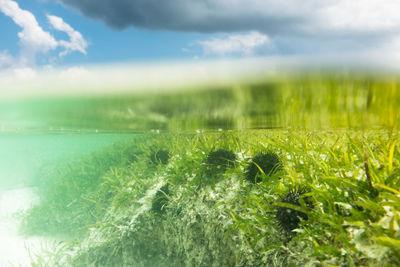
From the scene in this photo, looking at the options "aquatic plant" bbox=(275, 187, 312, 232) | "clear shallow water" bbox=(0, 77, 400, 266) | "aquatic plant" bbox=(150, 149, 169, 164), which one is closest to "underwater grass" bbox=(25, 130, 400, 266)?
"aquatic plant" bbox=(275, 187, 312, 232)

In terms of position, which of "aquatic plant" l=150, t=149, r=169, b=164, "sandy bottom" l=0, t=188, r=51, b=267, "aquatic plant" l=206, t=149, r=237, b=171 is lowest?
"sandy bottom" l=0, t=188, r=51, b=267

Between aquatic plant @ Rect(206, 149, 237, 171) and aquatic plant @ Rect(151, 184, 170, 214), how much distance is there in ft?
3.77

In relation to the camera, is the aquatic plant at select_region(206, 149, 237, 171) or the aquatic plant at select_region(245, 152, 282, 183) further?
the aquatic plant at select_region(206, 149, 237, 171)

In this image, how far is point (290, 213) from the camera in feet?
10.3

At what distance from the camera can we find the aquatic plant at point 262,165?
14.4ft

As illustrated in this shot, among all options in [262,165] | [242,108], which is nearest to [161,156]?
[242,108]

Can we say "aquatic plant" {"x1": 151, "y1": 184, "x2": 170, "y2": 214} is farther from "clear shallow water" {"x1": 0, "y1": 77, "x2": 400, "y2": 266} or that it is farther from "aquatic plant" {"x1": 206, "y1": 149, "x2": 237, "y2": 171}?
"clear shallow water" {"x1": 0, "y1": 77, "x2": 400, "y2": 266}

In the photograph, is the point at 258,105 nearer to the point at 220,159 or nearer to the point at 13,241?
the point at 220,159

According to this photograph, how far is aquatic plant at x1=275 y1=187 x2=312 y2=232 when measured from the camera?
3133 millimetres

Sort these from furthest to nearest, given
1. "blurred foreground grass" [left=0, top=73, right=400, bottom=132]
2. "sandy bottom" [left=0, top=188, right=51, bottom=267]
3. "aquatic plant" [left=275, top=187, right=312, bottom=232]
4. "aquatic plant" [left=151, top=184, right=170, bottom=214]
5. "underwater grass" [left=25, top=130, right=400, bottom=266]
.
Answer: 1. "sandy bottom" [left=0, top=188, right=51, bottom=267]
2. "aquatic plant" [left=151, top=184, right=170, bottom=214]
3. "blurred foreground grass" [left=0, top=73, right=400, bottom=132]
4. "aquatic plant" [left=275, top=187, right=312, bottom=232]
5. "underwater grass" [left=25, top=130, right=400, bottom=266]

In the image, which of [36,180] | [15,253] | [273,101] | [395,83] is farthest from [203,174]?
[36,180]

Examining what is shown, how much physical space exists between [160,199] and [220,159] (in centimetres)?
163

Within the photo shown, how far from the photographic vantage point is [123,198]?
689 cm

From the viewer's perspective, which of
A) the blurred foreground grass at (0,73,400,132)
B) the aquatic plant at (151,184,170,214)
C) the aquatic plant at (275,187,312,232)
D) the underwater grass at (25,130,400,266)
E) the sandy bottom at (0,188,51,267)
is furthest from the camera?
the sandy bottom at (0,188,51,267)
